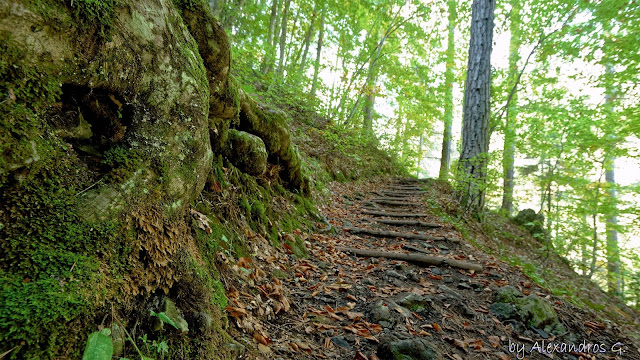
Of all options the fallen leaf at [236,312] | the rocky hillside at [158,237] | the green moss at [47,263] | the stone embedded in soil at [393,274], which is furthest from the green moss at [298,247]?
the green moss at [47,263]

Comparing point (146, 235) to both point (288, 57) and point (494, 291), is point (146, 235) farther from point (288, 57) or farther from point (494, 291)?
point (288, 57)

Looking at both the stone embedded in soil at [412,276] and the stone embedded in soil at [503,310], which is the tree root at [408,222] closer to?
the stone embedded in soil at [412,276]

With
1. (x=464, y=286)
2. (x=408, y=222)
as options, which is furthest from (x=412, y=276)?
(x=408, y=222)

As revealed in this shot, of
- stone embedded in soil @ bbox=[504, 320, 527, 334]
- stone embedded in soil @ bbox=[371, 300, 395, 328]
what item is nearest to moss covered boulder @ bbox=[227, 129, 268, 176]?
stone embedded in soil @ bbox=[371, 300, 395, 328]

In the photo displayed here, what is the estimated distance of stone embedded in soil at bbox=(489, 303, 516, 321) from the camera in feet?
10.8

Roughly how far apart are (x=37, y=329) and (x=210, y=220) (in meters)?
1.83

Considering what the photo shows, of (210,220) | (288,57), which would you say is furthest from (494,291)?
(288,57)

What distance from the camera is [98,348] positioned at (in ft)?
3.52

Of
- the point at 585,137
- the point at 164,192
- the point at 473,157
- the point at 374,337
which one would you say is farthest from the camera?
the point at 585,137

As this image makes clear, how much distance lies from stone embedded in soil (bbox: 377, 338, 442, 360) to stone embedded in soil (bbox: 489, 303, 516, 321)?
1.43 m

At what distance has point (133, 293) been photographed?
1565 millimetres

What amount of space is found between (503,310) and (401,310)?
1.34 metres

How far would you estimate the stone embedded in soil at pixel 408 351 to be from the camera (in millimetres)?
2305

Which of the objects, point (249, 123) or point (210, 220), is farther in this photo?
point (249, 123)
